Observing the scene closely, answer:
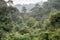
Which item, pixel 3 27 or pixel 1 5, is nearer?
pixel 3 27

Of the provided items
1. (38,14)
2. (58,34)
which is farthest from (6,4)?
(38,14)

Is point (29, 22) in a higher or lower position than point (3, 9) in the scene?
higher

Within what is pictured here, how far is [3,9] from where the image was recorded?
58.0ft

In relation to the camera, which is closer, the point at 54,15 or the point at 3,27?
the point at 54,15

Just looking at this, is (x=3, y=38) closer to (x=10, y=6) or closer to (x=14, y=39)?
(x=14, y=39)

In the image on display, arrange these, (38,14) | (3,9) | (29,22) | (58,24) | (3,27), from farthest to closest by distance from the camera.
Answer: (38,14) → (29,22) → (3,9) → (3,27) → (58,24)

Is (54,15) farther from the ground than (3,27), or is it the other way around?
(3,27)

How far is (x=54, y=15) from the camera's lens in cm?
1312

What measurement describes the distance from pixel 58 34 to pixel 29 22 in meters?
18.0

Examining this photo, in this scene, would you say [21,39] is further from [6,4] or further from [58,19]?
[6,4]

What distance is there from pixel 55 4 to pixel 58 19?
807 inches

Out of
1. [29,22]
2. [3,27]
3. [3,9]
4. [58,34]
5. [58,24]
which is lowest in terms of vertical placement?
[58,34]

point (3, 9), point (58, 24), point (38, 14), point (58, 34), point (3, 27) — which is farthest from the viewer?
point (38, 14)

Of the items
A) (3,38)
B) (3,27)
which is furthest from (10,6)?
(3,38)
